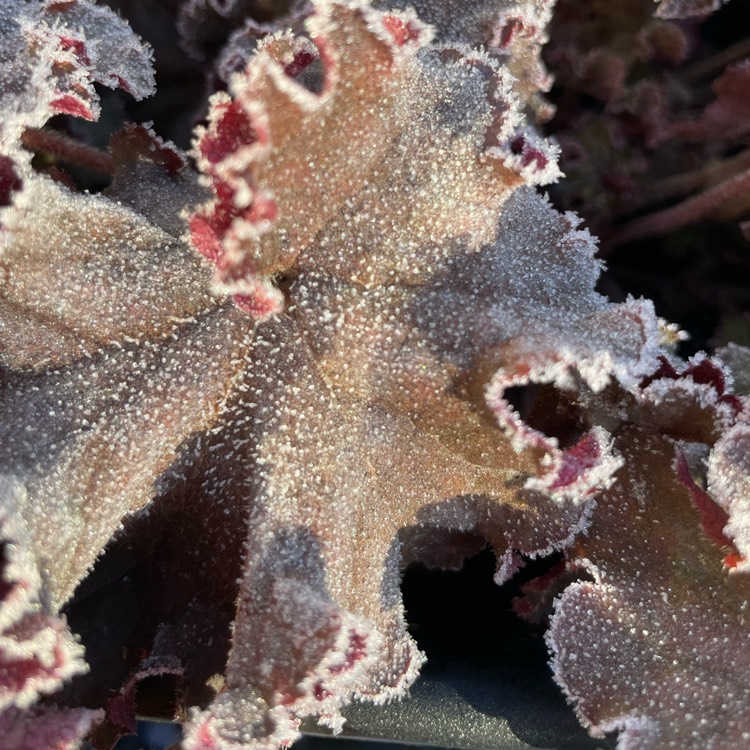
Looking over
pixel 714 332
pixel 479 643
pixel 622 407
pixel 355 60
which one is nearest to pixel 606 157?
pixel 714 332

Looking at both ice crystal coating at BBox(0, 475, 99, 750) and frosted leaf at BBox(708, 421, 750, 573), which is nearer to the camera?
ice crystal coating at BBox(0, 475, 99, 750)

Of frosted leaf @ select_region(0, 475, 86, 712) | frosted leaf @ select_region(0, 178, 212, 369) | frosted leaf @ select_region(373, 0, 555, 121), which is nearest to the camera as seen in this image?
frosted leaf @ select_region(0, 475, 86, 712)

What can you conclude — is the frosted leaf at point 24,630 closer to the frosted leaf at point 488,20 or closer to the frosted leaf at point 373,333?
the frosted leaf at point 373,333

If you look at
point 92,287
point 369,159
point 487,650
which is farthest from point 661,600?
point 92,287

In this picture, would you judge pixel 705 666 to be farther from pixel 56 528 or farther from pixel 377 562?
pixel 56 528

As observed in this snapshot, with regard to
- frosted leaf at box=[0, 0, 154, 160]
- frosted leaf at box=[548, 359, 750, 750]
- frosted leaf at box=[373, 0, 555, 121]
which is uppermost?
frosted leaf at box=[373, 0, 555, 121]

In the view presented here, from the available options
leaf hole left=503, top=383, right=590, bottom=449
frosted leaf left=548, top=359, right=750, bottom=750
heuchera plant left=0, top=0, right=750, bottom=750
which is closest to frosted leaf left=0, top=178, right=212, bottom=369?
heuchera plant left=0, top=0, right=750, bottom=750

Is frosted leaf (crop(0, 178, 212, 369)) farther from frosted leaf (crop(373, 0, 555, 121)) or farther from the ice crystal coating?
frosted leaf (crop(373, 0, 555, 121))
